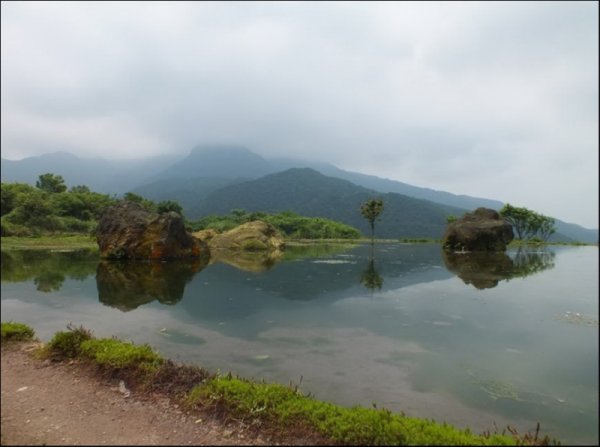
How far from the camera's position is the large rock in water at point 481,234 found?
1607 inches

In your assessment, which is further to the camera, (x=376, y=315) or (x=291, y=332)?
(x=376, y=315)

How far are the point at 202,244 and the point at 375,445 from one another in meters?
29.1

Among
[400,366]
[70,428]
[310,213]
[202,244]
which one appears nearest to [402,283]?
[400,366]

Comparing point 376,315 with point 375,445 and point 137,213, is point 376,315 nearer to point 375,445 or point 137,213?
point 375,445

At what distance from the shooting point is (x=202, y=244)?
32.9 metres

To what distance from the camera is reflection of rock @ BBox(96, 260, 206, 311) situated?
14.7m

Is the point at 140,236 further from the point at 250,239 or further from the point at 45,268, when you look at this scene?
the point at 250,239

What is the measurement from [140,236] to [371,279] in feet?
50.8

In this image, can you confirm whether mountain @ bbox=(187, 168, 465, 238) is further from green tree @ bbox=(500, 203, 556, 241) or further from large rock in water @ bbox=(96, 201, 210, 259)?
large rock in water @ bbox=(96, 201, 210, 259)

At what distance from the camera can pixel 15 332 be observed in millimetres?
9273

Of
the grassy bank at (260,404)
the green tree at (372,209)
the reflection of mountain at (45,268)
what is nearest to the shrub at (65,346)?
the grassy bank at (260,404)

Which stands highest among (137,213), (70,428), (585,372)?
(137,213)

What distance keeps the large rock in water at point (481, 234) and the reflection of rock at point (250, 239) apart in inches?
721

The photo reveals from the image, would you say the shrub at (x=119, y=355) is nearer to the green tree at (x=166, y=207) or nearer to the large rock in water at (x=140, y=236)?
the large rock in water at (x=140, y=236)
